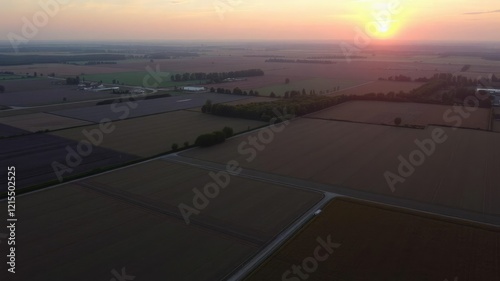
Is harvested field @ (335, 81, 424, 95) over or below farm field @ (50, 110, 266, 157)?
below

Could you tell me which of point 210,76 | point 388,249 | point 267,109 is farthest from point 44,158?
point 210,76

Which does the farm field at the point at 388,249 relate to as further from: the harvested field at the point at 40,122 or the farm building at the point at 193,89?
the farm building at the point at 193,89

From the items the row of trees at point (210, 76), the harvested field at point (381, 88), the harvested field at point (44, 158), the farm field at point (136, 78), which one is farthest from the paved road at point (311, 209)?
the row of trees at point (210, 76)

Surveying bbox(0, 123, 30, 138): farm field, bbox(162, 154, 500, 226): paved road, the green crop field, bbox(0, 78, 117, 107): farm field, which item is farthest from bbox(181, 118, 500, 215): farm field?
bbox(0, 78, 117, 107): farm field

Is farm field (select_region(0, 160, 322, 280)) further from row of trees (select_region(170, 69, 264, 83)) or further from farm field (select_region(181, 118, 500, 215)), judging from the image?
row of trees (select_region(170, 69, 264, 83))

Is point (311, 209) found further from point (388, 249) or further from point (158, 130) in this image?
point (158, 130)

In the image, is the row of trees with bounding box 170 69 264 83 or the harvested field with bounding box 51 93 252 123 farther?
the row of trees with bounding box 170 69 264 83
